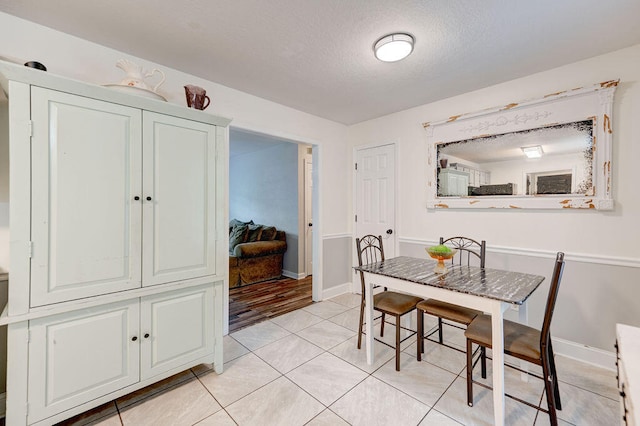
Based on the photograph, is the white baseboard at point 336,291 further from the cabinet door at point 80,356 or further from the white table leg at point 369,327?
the cabinet door at point 80,356

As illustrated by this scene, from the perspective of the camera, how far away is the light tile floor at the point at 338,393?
64.6 inches

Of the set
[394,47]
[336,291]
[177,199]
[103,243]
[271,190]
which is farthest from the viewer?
[271,190]

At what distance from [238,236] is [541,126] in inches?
172

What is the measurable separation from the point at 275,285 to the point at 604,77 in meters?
4.39

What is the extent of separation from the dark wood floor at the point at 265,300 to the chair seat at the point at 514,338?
6.99 feet

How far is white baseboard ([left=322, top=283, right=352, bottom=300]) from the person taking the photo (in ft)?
12.3

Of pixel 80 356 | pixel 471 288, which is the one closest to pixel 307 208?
pixel 471 288

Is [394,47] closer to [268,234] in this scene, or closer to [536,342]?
[536,342]

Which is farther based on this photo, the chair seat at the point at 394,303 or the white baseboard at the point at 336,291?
the white baseboard at the point at 336,291

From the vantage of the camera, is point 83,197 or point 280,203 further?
point 280,203

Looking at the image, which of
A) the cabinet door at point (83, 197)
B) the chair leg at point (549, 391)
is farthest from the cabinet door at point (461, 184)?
the cabinet door at point (83, 197)

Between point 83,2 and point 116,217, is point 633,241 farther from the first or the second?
point 83,2

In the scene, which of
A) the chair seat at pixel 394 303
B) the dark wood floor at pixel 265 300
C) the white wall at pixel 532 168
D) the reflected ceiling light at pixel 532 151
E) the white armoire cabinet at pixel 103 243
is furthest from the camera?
the dark wood floor at pixel 265 300

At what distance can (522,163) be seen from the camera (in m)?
2.55
